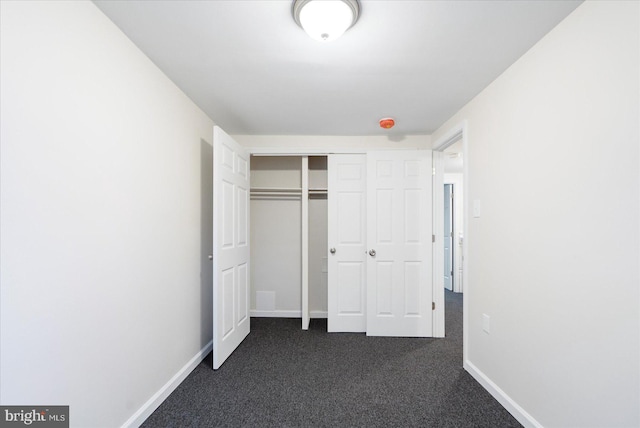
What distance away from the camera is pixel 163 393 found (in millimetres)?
1923

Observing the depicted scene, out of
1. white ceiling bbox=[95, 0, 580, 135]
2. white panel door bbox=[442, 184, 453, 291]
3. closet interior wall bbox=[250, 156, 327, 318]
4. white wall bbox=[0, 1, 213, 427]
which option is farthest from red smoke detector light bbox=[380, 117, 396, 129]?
white panel door bbox=[442, 184, 453, 291]

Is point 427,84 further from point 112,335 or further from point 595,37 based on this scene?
point 112,335

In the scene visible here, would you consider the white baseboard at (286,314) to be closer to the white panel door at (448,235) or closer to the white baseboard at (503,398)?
the white baseboard at (503,398)

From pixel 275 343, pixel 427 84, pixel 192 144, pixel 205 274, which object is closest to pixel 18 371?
pixel 205 274

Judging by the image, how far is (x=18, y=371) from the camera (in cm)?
105

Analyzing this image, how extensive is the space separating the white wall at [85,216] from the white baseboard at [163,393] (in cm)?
4

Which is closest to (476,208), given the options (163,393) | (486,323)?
(486,323)

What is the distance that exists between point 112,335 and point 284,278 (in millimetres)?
2351

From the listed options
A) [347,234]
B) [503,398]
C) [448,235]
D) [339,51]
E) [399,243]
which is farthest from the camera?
[448,235]

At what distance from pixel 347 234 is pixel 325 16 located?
2.27 m

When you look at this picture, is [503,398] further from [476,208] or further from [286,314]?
[286,314]

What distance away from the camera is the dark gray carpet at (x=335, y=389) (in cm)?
177

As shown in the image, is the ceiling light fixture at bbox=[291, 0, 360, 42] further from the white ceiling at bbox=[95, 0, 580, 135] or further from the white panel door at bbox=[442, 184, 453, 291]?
the white panel door at bbox=[442, 184, 453, 291]

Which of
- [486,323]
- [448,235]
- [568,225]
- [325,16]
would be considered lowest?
[486,323]
